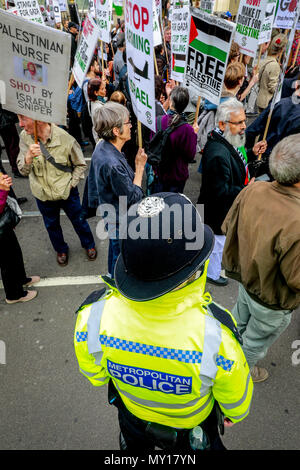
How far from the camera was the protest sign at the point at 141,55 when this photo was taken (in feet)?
6.83

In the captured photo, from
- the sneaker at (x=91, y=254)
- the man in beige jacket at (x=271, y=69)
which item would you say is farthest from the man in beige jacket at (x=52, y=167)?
the man in beige jacket at (x=271, y=69)

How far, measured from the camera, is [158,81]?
404 cm

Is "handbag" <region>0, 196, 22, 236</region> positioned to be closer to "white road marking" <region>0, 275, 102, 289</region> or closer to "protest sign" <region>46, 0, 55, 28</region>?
"white road marking" <region>0, 275, 102, 289</region>

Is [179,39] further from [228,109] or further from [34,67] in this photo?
[34,67]

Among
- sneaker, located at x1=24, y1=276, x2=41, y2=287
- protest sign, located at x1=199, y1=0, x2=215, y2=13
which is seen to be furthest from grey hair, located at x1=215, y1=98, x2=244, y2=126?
protest sign, located at x1=199, y1=0, x2=215, y2=13

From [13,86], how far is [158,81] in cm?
224

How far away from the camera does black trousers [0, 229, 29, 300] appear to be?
2929 mm

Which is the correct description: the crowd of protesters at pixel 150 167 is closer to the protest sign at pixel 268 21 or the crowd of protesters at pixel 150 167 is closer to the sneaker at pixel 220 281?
the sneaker at pixel 220 281

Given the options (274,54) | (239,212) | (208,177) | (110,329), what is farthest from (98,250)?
(274,54)

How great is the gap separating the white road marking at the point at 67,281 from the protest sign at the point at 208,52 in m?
2.45

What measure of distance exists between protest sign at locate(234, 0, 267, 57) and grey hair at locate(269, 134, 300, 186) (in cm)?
361

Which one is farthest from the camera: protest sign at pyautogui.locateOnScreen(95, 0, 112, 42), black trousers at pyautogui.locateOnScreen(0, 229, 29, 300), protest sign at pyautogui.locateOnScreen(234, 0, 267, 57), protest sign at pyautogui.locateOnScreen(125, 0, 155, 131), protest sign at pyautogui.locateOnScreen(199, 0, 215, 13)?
protest sign at pyautogui.locateOnScreen(199, 0, 215, 13)

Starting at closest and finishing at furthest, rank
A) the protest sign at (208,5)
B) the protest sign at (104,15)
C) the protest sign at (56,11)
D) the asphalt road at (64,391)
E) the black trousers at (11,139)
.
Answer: the asphalt road at (64,391)
the black trousers at (11,139)
the protest sign at (104,15)
the protest sign at (208,5)
the protest sign at (56,11)
